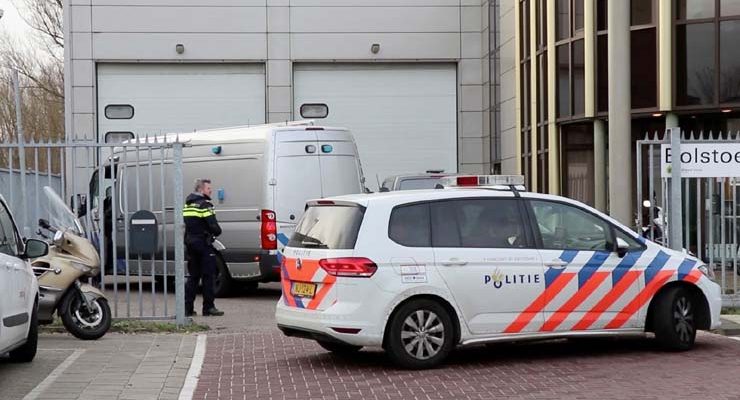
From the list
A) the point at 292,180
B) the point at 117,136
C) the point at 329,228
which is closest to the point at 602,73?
the point at 292,180

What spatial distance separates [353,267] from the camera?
32.8ft

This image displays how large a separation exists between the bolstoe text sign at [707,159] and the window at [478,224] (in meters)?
4.43

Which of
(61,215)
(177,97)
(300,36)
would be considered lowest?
(61,215)

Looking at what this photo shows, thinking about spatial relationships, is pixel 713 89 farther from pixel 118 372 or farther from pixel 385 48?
pixel 118 372

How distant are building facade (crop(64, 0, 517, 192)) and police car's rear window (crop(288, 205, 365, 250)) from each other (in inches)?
655

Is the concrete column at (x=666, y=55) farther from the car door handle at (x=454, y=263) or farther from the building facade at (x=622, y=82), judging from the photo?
the car door handle at (x=454, y=263)

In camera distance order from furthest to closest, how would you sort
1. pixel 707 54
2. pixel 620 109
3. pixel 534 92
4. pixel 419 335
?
pixel 534 92, pixel 620 109, pixel 707 54, pixel 419 335

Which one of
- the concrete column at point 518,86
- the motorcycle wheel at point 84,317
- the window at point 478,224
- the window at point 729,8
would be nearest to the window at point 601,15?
the window at point 729,8

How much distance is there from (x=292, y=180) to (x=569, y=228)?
6.87 metres

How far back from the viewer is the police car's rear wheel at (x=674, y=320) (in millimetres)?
10898

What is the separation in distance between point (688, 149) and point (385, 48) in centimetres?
1476

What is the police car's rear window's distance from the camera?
10.2m

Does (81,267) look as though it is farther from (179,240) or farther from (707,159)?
(707,159)

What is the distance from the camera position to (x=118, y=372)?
1034 centimetres
